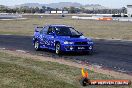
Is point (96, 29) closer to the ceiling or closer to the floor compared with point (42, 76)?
closer to the floor

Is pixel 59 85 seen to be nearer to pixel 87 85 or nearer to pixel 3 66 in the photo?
pixel 87 85

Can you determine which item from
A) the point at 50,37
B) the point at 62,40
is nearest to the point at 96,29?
the point at 50,37

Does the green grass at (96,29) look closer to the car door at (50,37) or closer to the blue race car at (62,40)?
the blue race car at (62,40)

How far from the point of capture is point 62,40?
18.7 meters

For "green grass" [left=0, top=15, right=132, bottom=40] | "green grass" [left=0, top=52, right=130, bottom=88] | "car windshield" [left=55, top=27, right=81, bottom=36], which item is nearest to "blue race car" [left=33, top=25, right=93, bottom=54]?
"car windshield" [left=55, top=27, right=81, bottom=36]

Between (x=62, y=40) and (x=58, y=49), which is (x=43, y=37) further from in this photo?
(x=62, y=40)

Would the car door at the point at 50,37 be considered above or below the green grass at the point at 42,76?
above

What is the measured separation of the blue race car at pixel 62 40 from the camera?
18.6 m

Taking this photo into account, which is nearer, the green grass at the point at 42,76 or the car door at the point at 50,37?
the green grass at the point at 42,76

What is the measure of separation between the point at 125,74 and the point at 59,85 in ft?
10.8

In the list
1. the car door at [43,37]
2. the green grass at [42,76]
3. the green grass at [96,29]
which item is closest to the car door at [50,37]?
the car door at [43,37]

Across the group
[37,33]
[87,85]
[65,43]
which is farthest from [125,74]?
[37,33]

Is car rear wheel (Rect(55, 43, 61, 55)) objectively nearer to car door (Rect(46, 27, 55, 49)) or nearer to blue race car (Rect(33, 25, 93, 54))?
blue race car (Rect(33, 25, 93, 54))

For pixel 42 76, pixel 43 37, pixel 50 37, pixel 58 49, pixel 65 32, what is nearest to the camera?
pixel 42 76
